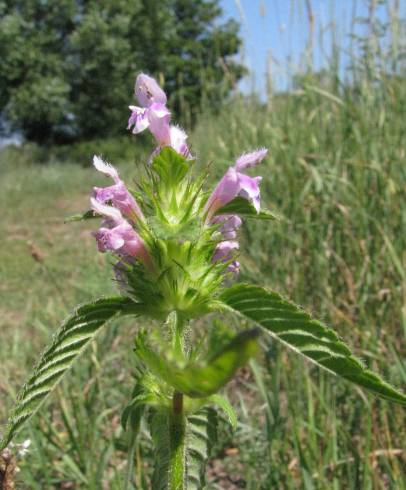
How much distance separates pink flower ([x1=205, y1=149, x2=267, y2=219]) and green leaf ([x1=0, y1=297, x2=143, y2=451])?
0.16 metres

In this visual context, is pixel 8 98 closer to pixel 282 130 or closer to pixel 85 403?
pixel 282 130

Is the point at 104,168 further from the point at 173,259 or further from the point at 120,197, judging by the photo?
the point at 173,259

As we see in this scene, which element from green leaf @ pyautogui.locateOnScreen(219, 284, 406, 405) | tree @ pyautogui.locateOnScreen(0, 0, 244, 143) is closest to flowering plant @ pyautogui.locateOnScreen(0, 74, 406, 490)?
green leaf @ pyautogui.locateOnScreen(219, 284, 406, 405)

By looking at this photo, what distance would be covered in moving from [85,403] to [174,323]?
857 millimetres

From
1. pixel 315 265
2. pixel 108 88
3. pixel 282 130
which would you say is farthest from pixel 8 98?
pixel 315 265

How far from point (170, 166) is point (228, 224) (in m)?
0.15

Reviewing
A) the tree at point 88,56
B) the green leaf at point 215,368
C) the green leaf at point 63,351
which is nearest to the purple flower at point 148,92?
the green leaf at point 63,351

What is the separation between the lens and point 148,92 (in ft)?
2.33

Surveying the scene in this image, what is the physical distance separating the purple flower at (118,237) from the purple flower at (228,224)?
11cm

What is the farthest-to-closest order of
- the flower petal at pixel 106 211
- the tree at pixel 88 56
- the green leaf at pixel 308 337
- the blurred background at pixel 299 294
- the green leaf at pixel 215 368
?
the tree at pixel 88 56 < the blurred background at pixel 299 294 < the flower petal at pixel 106 211 < the green leaf at pixel 308 337 < the green leaf at pixel 215 368

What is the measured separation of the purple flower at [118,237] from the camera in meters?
0.62

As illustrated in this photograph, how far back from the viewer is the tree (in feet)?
51.2

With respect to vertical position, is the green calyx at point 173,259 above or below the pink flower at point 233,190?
below

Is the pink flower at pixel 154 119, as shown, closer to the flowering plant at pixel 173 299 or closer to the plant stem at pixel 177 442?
the flowering plant at pixel 173 299
